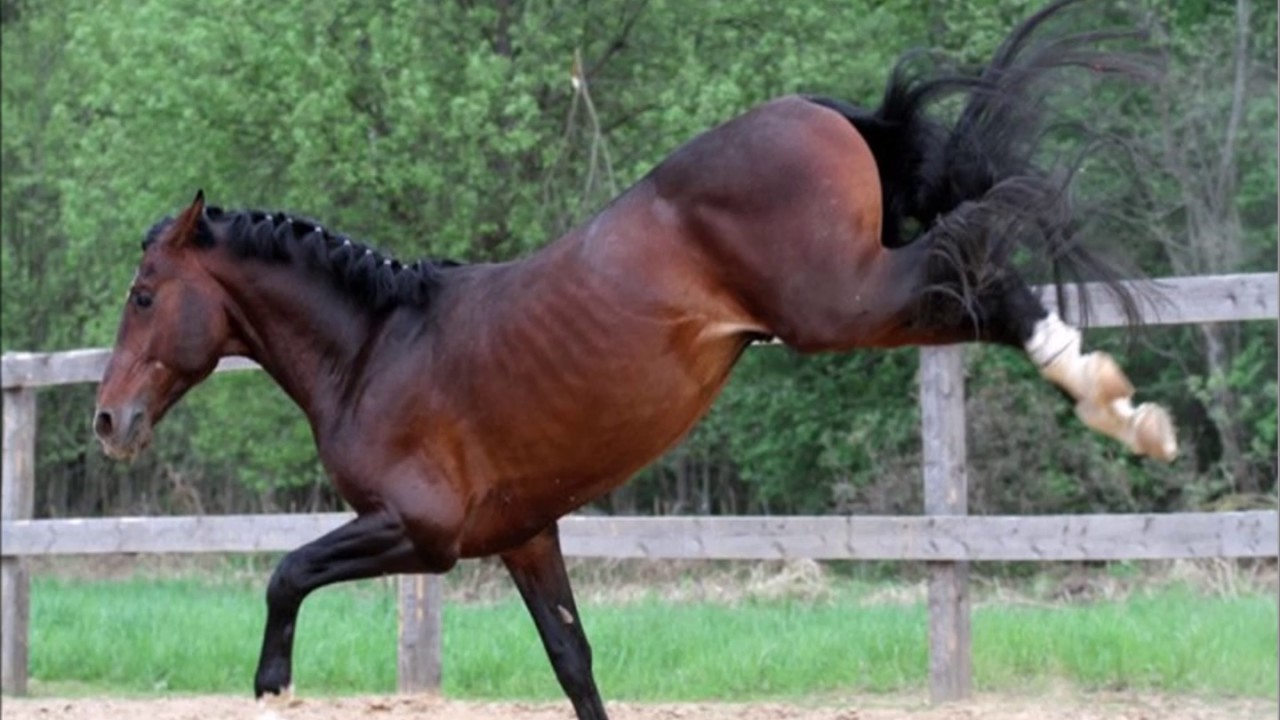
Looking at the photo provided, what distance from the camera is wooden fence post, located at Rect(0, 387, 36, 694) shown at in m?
9.91

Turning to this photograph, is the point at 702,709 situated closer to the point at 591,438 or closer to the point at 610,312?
the point at 591,438

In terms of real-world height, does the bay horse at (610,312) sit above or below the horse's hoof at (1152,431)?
above

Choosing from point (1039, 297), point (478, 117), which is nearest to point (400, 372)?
point (1039, 297)

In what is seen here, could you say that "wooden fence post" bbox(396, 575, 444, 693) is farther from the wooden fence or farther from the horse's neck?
the horse's neck

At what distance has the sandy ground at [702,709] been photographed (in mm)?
7254

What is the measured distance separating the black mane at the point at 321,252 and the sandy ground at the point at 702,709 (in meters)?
1.79

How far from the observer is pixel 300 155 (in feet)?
51.0

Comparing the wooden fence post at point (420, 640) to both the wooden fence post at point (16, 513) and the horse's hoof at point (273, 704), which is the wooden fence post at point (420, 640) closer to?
the wooden fence post at point (16, 513)

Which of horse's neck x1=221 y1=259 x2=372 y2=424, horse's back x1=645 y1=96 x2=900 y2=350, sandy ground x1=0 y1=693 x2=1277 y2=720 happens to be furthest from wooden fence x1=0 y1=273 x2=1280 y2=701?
horse's neck x1=221 y1=259 x2=372 y2=424

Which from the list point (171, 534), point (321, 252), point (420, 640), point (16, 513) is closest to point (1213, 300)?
point (321, 252)

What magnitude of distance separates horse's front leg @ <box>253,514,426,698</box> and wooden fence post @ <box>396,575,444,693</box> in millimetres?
3146

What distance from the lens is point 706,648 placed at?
912cm

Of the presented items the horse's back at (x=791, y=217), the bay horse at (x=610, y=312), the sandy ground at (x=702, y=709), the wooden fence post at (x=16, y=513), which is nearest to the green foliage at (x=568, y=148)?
the wooden fence post at (x=16, y=513)

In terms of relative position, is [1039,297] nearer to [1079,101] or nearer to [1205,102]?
[1079,101]
